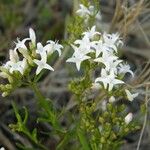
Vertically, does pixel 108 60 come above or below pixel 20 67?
below

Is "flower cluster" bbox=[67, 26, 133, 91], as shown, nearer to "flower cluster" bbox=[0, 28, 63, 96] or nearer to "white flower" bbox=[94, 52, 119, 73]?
"white flower" bbox=[94, 52, 119, 73]

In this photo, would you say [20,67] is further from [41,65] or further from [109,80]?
[109,80]

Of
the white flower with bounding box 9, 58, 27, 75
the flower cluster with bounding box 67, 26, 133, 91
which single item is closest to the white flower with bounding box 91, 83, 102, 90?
the flower cluster with bounding box 67, 26, 133, 91

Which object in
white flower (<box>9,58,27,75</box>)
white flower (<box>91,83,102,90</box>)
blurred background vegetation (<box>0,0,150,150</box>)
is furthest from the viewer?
blurred background vegetation (<box>0,0,150,150</box>)

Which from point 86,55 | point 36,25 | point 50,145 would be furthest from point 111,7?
point 86,55

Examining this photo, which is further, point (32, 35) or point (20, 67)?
point (32, 35)

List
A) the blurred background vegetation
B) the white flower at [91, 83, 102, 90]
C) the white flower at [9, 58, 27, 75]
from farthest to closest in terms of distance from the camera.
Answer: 1. the blurred background vegetation
2. the white flower at [91, 83, 102, 90]
3. the white flower at [9, 58, 27, 75]

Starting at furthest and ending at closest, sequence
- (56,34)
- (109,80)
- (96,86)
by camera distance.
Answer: (56,34) < (96,86) < (109,80)

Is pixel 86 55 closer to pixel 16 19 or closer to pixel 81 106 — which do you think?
pixel 81 106

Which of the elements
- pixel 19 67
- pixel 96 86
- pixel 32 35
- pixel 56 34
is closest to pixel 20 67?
pixel 19 67
